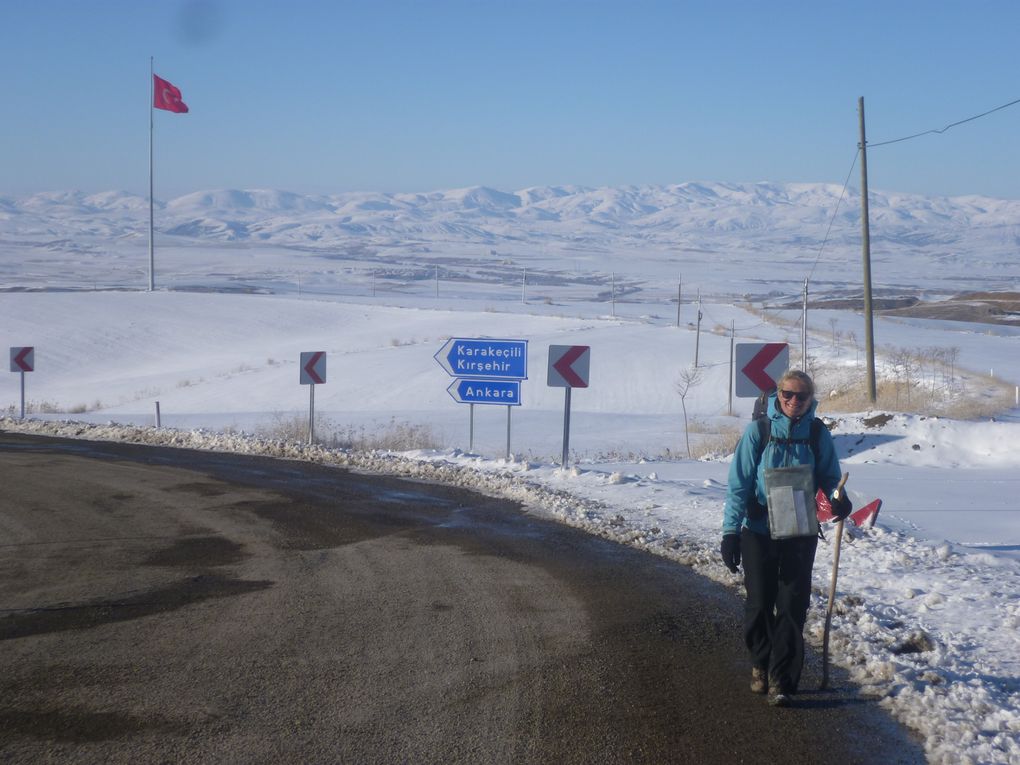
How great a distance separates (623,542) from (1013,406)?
1863cm

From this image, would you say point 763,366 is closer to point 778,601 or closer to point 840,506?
point 840,506

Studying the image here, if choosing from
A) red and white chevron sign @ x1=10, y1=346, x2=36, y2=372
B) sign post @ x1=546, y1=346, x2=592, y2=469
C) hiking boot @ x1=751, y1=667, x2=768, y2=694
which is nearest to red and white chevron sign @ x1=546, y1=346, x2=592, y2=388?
sign post @ x1=546, y1=346, x2=592, y2=469

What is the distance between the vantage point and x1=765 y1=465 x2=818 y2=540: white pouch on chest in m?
5.56

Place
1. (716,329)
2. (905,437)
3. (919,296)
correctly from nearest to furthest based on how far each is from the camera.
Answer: (905,437) → (716,329) → (919,296)

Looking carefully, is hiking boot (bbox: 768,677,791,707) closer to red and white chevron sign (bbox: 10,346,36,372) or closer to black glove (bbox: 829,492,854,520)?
black glove (bbox: 829,492,854,520)

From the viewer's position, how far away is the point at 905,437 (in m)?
18.1

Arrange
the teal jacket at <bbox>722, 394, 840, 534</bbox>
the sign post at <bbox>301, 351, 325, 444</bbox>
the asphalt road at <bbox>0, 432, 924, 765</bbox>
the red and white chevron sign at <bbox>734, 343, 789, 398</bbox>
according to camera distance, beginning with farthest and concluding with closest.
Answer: the sign post at <bbox>301, 351, 325, 444</bbox> → the red and white chevron sign at <bbox>734, 343, 789, 398</bbox> → the teal jacket at <bbox>722, 394, 840, 534</bbox> → the asphalt road at <bbox>0, 432, 924, 765</bbox>

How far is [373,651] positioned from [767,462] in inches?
101

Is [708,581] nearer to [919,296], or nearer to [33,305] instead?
[33,305]

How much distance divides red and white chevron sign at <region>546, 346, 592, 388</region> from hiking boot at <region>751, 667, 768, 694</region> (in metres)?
9.71

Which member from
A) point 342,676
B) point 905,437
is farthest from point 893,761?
point 905,437

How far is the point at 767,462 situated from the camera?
18.7 ft

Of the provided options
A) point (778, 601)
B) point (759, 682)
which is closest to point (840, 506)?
point (778, 601)

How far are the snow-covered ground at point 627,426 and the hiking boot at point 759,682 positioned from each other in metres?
0.64
